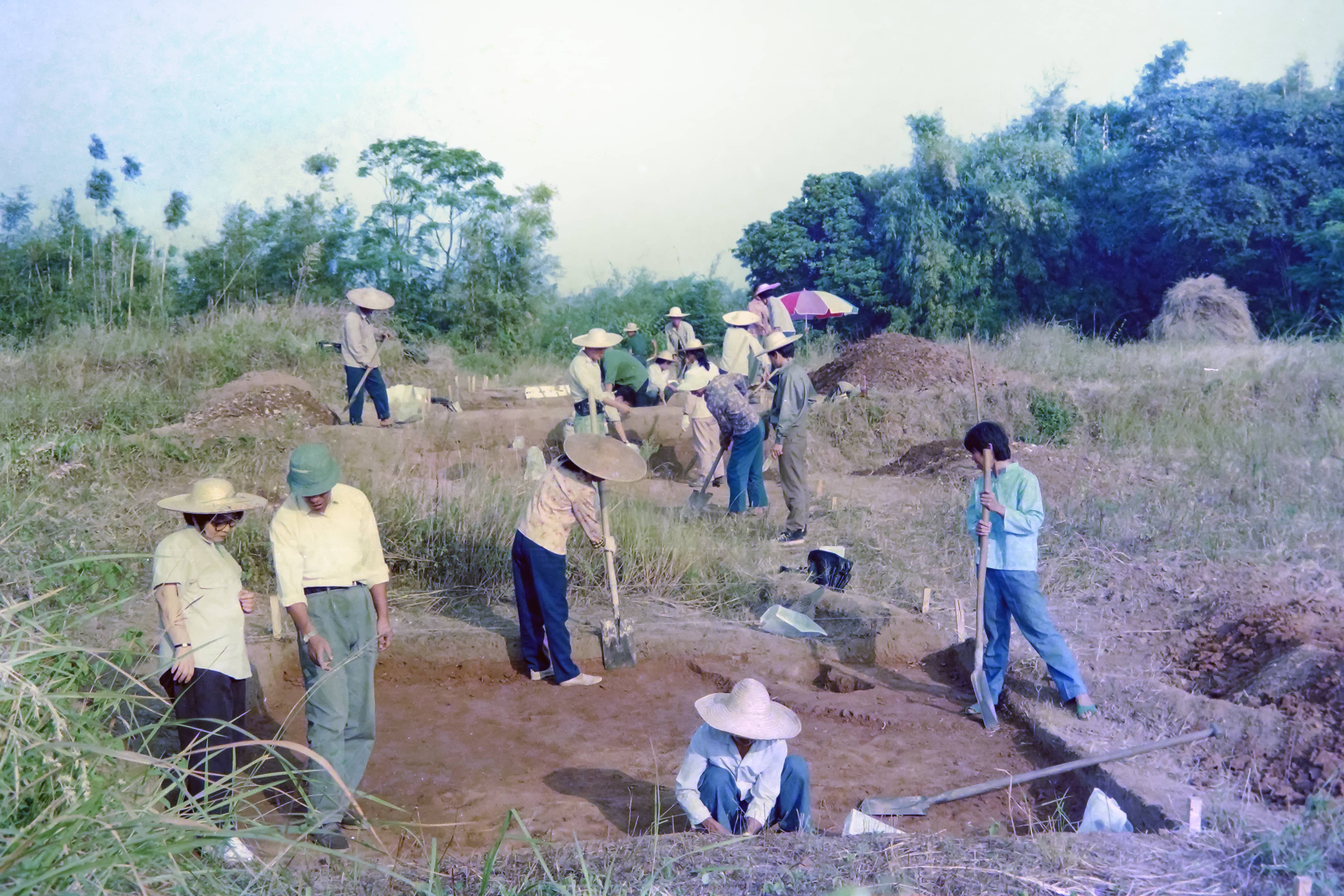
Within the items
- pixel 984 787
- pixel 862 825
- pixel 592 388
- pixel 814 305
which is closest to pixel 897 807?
pixel 984 787

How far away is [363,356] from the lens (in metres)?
10.5

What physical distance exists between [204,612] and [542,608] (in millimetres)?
2082

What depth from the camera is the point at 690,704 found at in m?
5.75

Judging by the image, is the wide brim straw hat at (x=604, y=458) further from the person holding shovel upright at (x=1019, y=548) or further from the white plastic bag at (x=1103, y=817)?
the white plastic bag at (x=1103, y=817)

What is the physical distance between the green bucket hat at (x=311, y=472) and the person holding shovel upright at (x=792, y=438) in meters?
4.96

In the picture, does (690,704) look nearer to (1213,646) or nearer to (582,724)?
(582,724)

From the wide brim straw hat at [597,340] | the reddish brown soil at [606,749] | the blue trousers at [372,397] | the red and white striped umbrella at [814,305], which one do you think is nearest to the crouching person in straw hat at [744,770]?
the reddish brown soil at [606,749]

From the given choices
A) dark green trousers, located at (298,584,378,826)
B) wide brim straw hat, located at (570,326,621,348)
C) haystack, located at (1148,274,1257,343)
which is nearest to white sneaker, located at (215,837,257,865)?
dark green trousers, located at (298,584,378,826)

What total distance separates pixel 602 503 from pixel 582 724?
123 centimetres

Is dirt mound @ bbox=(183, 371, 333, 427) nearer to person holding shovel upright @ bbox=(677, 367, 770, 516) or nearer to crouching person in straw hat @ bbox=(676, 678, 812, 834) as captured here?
person holding shovel upright @ bbox=(677, 367, 770, 516)

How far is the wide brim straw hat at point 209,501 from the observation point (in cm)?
393

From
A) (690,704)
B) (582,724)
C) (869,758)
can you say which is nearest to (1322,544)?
(869,758)

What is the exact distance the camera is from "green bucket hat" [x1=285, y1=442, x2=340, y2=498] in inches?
155

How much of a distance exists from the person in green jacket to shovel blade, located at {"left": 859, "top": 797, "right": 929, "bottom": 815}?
24.8 feet
